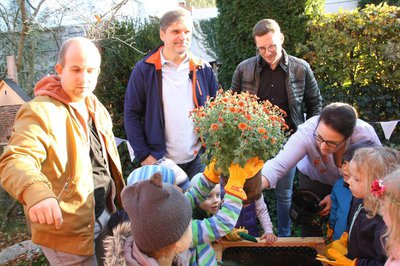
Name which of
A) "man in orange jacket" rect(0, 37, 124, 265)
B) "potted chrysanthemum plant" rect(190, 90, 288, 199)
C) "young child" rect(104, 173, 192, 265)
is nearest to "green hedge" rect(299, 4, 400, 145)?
"potted chrysanthemum plant" rect(190, 90, 288, 199)

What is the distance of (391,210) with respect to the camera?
1.75 meters

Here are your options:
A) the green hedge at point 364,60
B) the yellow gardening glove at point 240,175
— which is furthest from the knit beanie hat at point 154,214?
the green hedge at point 364,60

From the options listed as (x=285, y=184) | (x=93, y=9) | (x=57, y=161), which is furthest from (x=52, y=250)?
(x=93, y=9)

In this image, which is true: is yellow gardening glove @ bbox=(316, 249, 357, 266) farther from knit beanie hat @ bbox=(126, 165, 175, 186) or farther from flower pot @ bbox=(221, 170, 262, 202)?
knit beanie hat @ bbox=(126, 165, 175, 186)

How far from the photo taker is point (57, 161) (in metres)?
2.02

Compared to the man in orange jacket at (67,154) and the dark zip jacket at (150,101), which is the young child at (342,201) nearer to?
the dark zip jacket at (150,101)

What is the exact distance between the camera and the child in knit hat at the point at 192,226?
5.24 ft

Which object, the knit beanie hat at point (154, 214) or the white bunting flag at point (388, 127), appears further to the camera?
the white bunting flag at point (388, 127)

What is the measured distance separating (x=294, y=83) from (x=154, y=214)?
2.42 meters

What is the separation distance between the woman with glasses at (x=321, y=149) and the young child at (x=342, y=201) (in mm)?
93

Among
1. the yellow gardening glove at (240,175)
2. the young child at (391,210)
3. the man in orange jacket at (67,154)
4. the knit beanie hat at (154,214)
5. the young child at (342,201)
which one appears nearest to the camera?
the knit beanie hat at (154,214)

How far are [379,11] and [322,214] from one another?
9.57 ft

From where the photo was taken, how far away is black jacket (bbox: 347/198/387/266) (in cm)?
196

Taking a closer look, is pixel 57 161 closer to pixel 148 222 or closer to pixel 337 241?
pixel 148 222
